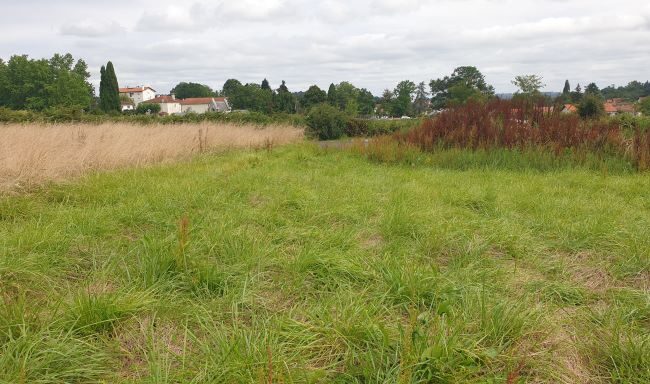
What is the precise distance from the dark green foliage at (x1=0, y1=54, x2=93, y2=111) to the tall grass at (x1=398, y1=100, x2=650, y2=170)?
171 ft

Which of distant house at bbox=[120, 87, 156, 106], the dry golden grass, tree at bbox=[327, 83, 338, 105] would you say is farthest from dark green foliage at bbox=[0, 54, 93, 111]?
distant house at bbox=[120, 87, 156, 106]

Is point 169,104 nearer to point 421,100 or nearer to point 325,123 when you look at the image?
point 421,100

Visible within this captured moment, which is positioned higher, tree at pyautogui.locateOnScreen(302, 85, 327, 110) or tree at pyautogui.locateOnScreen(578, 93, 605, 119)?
Result: tree at pyautogui.locateOnScreen(302, 85, 327, 110)

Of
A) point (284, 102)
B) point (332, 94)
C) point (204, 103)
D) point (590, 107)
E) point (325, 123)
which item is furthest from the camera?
point (204, 103)

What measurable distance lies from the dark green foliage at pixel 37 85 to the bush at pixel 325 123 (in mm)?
44797

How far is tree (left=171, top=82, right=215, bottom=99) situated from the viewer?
10562cm

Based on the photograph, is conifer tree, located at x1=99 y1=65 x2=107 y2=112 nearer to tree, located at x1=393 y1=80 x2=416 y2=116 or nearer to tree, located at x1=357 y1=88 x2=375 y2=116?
tree, located at x1=357 y1=88 x2=375 y2=116

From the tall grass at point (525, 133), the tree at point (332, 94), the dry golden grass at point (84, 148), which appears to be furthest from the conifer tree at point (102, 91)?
the tall grass at point (525, 133)

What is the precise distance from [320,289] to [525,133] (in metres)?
7.59

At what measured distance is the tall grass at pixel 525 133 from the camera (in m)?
7.64

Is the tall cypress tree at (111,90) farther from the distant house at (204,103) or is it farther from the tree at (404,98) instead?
the tree at (404,98)

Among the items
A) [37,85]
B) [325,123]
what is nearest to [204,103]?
[37,85]

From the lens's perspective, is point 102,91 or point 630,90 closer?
point 102,91

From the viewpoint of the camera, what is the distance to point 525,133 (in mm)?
8539
